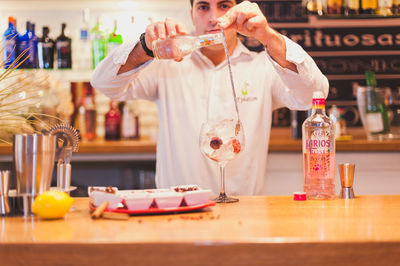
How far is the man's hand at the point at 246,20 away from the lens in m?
1.38

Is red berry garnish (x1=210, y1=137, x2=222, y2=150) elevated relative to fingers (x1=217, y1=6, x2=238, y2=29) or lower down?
lower down

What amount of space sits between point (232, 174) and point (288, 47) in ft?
1.96

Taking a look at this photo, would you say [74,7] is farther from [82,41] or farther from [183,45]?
[183,45]

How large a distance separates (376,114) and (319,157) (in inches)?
64.4

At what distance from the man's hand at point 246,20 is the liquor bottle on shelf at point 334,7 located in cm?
187

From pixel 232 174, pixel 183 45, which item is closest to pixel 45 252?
pixel 183 45

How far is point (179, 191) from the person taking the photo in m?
1.11

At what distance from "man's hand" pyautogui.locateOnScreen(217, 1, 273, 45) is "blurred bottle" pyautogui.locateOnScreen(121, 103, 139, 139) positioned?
5.65 ft

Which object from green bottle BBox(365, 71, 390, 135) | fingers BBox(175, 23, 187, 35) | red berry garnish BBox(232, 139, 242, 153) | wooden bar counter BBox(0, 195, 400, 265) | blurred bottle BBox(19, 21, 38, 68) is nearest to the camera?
wooden bar counter BBox(0, 195, 400, 265)

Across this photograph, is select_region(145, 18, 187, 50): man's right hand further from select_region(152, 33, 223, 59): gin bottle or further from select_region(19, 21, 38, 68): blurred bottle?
select_region(19, 21, 38, 68): blurred bottle

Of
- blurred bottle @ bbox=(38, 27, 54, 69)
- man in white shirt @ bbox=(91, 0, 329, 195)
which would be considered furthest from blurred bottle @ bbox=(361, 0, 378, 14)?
blurred bottle @ bbox=(38, 27, 54, 69)

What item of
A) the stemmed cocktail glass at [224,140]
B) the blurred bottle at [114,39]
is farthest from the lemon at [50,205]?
the blurred bottle at [114,39]

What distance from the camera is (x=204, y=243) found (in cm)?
76

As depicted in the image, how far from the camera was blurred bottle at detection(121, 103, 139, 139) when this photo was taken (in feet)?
10.00
